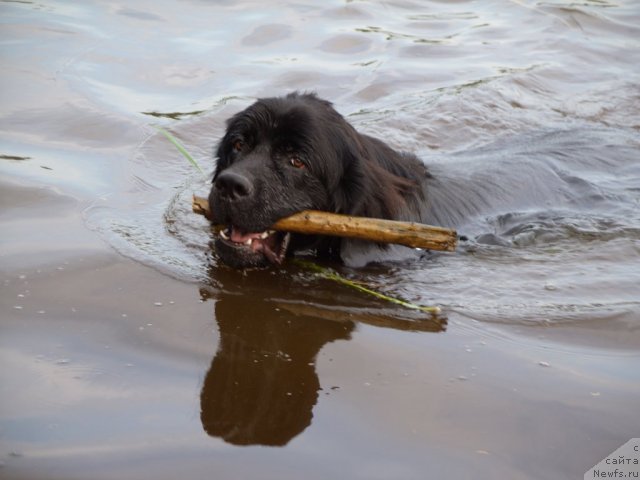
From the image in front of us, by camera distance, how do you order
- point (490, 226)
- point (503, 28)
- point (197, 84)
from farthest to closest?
1. point (503, 28)
2. point (197, 84)
3. point (490, 226)

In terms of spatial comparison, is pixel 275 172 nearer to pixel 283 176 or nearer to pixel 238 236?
pixel 283 176

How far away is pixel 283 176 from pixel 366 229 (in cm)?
62

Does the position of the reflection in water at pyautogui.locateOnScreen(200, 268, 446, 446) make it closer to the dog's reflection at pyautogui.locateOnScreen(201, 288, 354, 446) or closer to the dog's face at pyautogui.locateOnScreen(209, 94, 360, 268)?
the dog's reflection at pyautogui.locateOnScreen(201, 288, 354, 446)

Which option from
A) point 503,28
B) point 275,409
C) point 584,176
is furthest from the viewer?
point 503,28

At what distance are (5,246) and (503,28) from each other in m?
9.42

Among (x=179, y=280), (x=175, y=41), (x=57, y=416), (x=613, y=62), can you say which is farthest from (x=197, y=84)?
(x=57, y=416)

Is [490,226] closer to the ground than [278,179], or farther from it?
closer to the ground

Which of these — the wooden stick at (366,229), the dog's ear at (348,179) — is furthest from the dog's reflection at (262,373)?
the dog's ear at (348,179)

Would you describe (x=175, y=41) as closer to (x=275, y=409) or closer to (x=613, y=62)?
(x=613, y=62)

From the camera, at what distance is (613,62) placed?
11.7 metres

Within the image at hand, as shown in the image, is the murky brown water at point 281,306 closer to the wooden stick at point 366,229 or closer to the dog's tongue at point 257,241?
the dog's tongue at point 257,241

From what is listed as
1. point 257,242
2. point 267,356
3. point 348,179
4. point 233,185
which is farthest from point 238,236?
point 267,356

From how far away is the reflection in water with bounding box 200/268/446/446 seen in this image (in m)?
3.40

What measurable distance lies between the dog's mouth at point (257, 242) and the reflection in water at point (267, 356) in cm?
16
